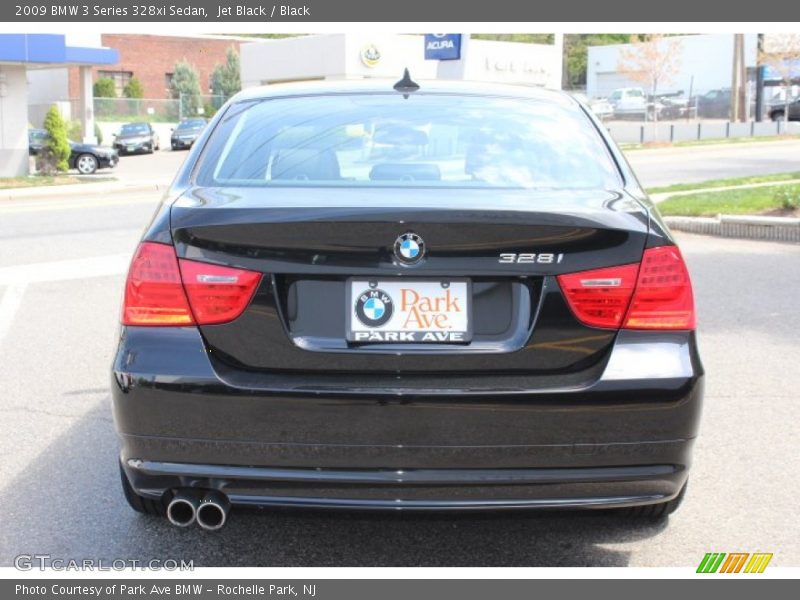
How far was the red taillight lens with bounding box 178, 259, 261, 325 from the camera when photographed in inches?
125

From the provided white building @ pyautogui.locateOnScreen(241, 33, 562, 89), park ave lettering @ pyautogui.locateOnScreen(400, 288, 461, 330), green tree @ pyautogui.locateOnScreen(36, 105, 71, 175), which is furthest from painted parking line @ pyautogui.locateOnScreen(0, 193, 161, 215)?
white building @ pyautogui.locateOnScreen(241, 33, 562, 89)

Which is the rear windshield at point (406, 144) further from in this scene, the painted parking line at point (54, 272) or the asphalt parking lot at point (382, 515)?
the painted parking line at point (54, 272)

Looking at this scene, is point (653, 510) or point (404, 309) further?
point (653, 510)

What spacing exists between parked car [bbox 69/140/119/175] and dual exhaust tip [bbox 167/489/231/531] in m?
31.2

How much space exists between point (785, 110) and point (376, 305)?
55.5 metres

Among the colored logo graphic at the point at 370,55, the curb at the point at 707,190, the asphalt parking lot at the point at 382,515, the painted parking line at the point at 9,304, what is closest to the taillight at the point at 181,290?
the asphalt parking lot at the point at 382,515

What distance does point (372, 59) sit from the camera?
4862cm

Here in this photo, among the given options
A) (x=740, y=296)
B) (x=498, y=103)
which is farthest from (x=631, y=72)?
(x=498, y=103)

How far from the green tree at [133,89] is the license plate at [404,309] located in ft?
216

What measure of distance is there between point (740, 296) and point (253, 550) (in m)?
6.22

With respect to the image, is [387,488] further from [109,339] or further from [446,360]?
[109,339]

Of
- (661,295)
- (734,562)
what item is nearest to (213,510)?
(661,295)

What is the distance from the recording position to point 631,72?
2036 inches
